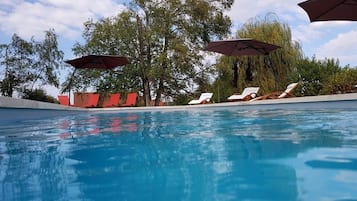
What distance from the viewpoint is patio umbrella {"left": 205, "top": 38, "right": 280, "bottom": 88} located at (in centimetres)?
1208

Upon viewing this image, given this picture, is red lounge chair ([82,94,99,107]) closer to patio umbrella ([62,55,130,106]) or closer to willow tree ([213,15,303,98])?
patio umbrella ([62,55,130,106])

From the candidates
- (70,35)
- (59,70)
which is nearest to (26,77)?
(59,70)

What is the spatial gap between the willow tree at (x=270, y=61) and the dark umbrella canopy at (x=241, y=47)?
324 cm

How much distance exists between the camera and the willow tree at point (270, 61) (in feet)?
52.6

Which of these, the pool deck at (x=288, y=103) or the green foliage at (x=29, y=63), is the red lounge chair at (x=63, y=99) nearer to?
the green foliage at (x=29, y=63)

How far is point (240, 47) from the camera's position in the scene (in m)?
12.8

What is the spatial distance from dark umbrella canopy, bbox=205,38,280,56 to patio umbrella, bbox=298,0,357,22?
4.12 meters

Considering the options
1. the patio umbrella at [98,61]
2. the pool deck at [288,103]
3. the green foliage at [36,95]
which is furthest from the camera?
the green foliage at [36,95]

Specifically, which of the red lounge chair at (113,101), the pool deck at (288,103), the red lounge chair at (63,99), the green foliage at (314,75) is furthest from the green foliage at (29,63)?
the green foliage at (314,75)

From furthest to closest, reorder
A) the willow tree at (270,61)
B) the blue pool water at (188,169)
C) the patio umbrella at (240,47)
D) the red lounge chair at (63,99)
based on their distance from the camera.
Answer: the red lounge chair at (63,99), the willow tree at (270,61), the patio umbrella at (240,47), the blue pool water at (188,169)

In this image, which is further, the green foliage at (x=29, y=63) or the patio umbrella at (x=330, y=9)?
the green foliage at (x=29, y=63)

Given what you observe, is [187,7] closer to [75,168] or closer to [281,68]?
[281,68]

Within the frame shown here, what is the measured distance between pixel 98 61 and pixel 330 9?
9.56 metres

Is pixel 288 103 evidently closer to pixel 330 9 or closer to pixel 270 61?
pixel 330 9
